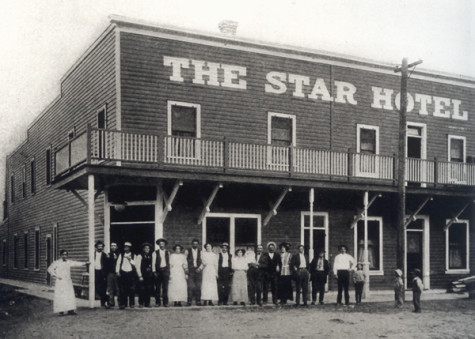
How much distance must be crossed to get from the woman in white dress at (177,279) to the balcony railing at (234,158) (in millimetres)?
2563

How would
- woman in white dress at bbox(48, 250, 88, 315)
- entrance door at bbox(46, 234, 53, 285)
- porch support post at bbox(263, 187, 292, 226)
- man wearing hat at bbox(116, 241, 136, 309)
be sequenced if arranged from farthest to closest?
entrance door at bbox(46, 234, 53, 285) < porch support post at bbox(263, 187, 292, 226) < man wearing hat at bbox(116, 241, 136, 309) < woman in white dress at bbox(48, 250, 88, 315)

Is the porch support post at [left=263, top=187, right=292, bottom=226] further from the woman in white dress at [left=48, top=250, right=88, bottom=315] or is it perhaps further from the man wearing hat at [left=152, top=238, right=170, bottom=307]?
the woman in white dress at [left=48, top=250, right=88, bottom=315]

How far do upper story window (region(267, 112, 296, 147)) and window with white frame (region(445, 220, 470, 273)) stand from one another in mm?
7135

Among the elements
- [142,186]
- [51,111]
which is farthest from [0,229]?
[142,186]

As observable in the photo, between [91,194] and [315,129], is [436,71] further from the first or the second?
[91,194]

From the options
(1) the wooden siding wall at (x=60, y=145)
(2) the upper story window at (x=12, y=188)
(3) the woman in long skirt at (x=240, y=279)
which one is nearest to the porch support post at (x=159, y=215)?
(1) the wooden siding wall at (x=60, y=145)

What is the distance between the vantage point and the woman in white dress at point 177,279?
16.2 metres

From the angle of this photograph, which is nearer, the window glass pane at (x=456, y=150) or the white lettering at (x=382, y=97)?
the white lettering at (x=382, y=97)

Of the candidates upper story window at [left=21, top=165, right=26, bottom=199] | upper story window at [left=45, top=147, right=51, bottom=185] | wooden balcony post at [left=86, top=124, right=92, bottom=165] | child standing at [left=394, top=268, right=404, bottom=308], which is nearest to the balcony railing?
wooden balcony post at [left=86, top=124, right=92, bottom=165]

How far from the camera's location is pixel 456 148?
80.9 ft

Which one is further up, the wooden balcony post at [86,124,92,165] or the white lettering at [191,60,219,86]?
the white lettering at [191,60,219,86]

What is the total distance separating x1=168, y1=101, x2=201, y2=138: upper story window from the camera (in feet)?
63.4

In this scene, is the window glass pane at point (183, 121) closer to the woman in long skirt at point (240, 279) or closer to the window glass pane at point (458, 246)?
the woman in long skirt at point (240, 279)

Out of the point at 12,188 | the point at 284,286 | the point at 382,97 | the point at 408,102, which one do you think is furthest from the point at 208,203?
the point at 12,188
